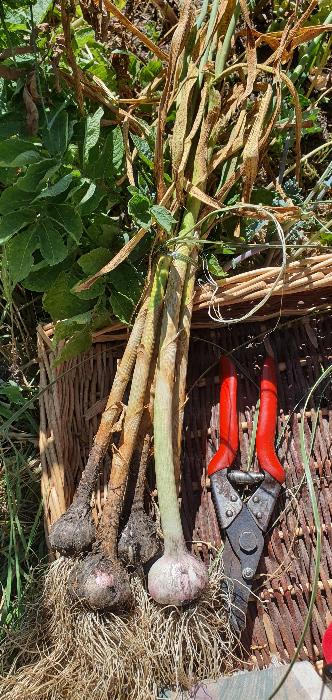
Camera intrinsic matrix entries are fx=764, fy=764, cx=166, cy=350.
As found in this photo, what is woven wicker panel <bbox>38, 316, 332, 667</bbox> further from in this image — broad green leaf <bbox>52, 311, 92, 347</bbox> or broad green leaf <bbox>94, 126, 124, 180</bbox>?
broad green leaf <bbox>94, 126, 124, 180</bbox>

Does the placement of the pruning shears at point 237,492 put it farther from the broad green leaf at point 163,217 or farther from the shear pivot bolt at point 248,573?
the broad green leaf at point 163,217

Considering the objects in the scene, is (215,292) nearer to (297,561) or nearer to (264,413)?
(264,413)

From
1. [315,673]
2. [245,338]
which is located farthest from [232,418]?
[315,673]

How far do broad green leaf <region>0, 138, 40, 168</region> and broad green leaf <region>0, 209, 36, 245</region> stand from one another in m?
0.06

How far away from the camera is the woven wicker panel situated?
118 centimetres

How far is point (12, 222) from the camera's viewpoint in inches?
39.1

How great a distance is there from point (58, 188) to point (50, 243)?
0.08 meters

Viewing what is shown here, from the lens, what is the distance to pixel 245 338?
127 cm

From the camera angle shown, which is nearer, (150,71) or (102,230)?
(102,230)

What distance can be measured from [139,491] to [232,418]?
21 centimetres

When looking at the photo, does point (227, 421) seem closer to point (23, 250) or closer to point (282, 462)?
point (282, 462)

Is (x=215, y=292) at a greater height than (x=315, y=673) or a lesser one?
greater

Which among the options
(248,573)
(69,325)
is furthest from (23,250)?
(248,573)

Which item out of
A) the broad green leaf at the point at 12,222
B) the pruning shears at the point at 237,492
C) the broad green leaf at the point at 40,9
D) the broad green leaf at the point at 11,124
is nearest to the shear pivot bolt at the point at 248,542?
the pruning shears at the point at 237,492
